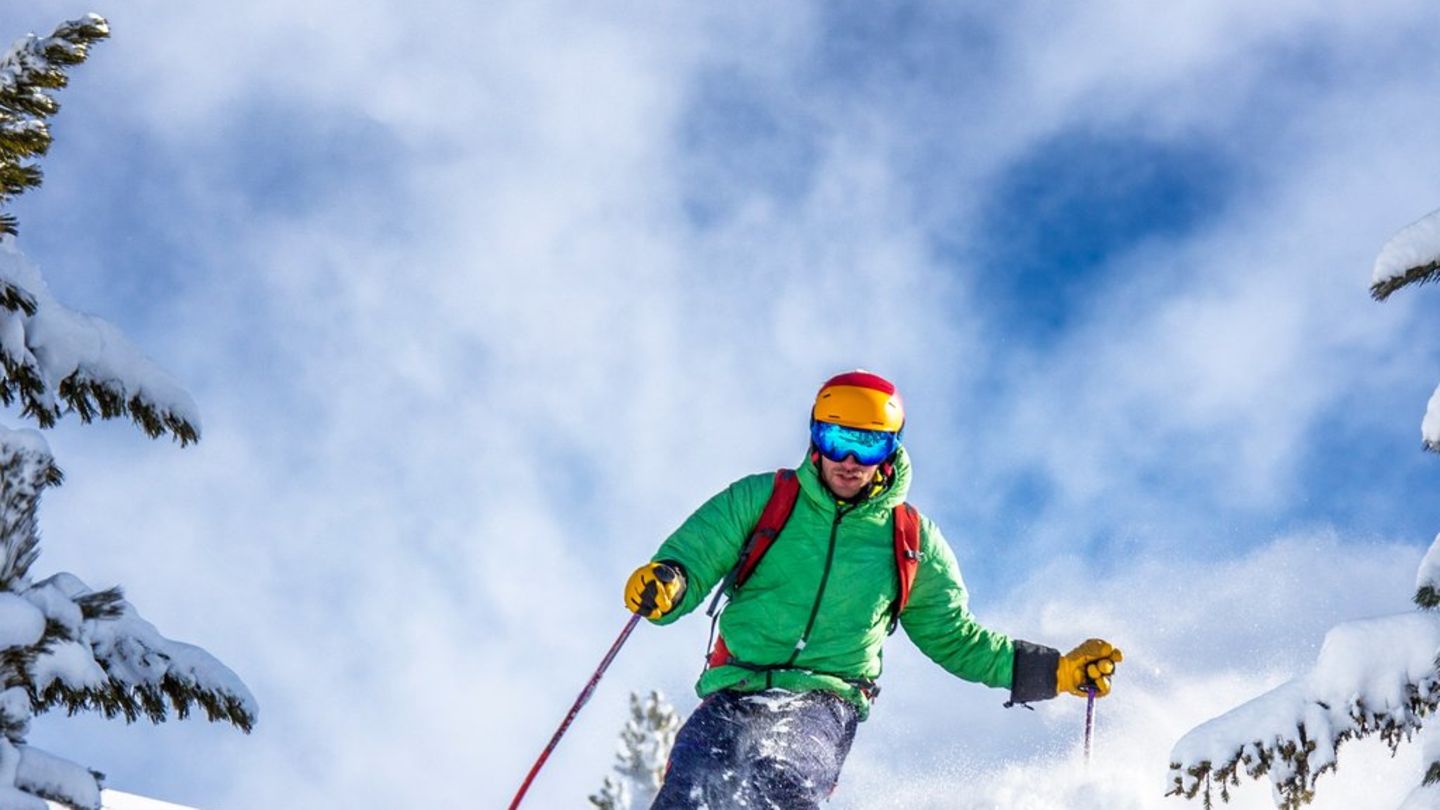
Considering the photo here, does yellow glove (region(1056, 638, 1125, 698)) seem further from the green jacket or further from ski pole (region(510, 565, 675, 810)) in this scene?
ski pole (region(510, 565, 675, 810))

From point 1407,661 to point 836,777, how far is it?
114 inches

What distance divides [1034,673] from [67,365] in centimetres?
562

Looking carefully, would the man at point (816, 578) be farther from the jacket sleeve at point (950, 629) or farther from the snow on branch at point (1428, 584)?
the snow on branch at point (1428, 584)

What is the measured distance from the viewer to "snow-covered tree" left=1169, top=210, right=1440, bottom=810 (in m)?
5.41

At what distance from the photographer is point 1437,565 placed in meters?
5.96

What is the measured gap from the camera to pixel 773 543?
7.15 meters

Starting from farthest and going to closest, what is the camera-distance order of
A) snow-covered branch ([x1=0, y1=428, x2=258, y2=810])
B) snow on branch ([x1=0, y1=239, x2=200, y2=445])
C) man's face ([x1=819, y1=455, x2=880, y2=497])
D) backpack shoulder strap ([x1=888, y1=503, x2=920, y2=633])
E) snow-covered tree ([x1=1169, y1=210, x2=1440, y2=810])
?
backpack shoulder strap ([x1=888, y1=503, x2=920, y2=633])
man's face ([x1=819, y1=455, x2=880, y2=497])
snow-covered tree ([x1=1169, y1=210, x2=1440, y2=810])
snow on branch ([x1=0, y1=239, x2=200, y2=445])
snow-covered branch ([x1=0, y1=428, x2=258, y2=810])

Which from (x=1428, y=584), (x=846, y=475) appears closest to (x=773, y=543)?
(x=846, y=475)

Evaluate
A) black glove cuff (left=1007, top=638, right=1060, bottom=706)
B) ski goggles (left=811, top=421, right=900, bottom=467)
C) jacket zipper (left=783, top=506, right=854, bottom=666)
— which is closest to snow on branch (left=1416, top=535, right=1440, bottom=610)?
black glove cuff (left=1007, top=638, right=1060, bottom=706)

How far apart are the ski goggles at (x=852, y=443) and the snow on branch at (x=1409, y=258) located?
2.61m

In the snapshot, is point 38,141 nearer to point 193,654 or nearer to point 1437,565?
point 193,654

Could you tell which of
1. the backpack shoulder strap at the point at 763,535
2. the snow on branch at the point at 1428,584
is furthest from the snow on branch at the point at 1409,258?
the backpack shoulder strap at the point at 763,535

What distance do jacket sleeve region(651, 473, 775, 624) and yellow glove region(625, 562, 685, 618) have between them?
11 cm

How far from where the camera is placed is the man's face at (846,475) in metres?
7.08
